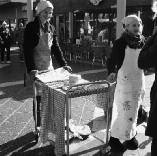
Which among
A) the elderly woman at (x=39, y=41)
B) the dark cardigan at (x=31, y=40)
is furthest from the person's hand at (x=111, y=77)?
the dark cardigan at (x=31, y=40)

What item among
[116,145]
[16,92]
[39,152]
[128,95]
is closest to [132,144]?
[116,145]

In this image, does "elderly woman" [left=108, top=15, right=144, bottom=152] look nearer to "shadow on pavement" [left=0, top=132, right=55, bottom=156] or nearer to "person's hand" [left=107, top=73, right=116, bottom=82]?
"person's hand" [left=107, top=73, right=116, bottom=82]

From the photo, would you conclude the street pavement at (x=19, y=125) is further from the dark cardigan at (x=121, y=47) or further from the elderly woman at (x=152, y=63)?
the elderly woman at (x=152, y=63)

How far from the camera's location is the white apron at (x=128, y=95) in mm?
3730

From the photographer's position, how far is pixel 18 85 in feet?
28.0

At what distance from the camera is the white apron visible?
3.73 metres

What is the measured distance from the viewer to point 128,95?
3.82 m

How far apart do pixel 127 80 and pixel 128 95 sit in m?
0.19

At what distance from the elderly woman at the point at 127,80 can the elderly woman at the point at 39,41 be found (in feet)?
2.81

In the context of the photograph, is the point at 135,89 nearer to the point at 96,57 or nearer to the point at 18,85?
the point at 18,85

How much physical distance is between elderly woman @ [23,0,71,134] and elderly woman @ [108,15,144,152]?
33.7 inches

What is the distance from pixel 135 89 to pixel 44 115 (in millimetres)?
1155

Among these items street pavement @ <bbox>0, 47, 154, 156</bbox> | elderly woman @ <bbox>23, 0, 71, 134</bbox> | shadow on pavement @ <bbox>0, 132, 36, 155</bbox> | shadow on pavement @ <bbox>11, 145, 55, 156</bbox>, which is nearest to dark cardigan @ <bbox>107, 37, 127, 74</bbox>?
elderly woman @ <bbox>23, 0, 71, 134</bbox>

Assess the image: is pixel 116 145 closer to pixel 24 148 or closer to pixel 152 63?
pixel 24 148
